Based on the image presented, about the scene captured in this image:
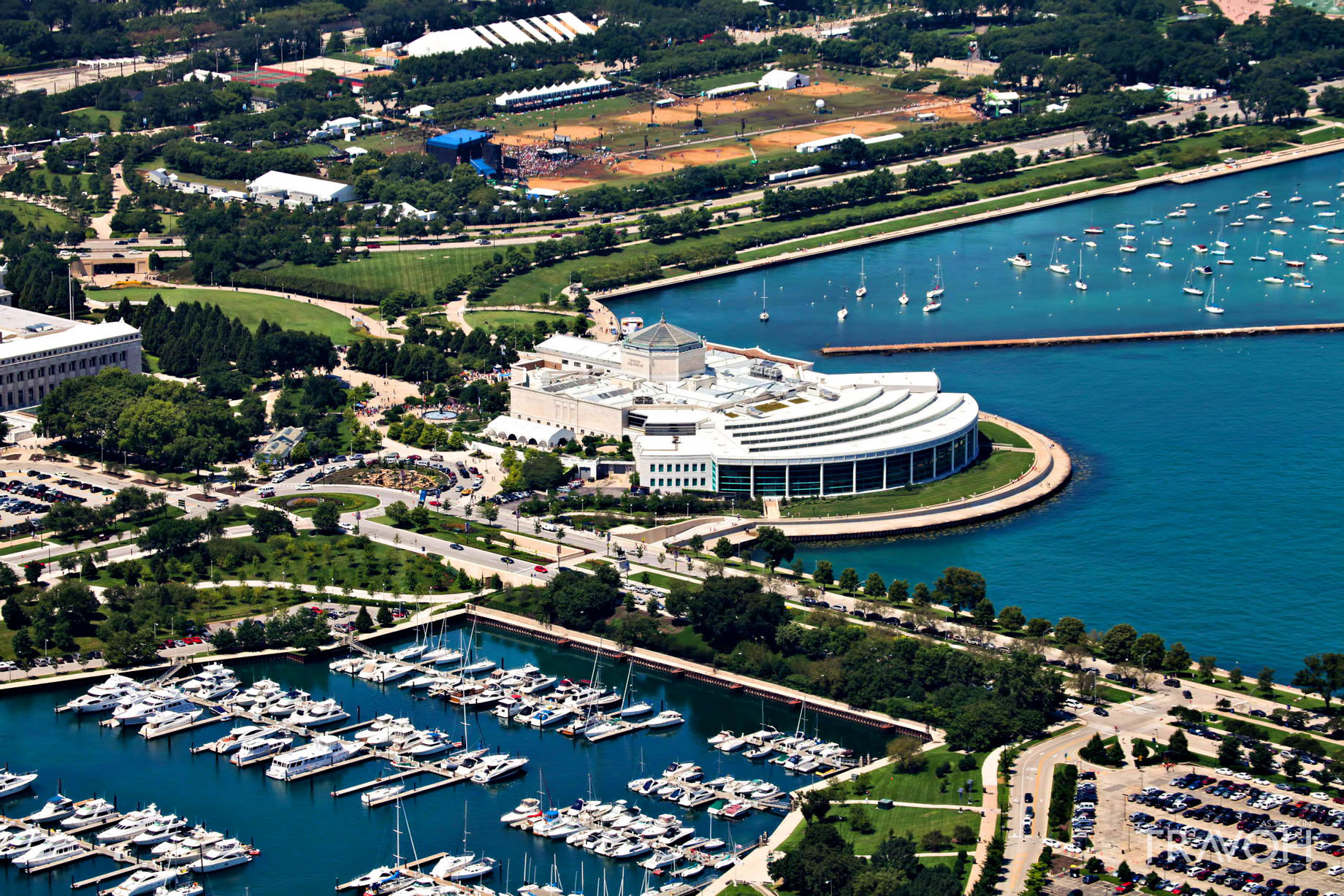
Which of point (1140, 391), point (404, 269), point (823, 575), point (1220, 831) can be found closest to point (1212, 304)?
point (1140, 391)

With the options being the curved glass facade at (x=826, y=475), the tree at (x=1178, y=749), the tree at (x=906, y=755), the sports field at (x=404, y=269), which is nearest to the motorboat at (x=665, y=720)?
the tree at (x=906, y=755)

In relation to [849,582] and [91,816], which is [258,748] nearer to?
[91,816]

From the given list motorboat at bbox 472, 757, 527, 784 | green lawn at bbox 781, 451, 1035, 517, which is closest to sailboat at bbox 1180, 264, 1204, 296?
green lawn at bbox 781, 451, 1035, 517

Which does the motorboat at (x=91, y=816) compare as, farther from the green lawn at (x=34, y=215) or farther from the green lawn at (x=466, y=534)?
the green lawn at (x=34, y=215)

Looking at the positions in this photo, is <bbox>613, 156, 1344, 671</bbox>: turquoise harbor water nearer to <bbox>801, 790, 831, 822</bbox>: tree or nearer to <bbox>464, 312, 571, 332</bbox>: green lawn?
<bbox>464, 312, 571, 332</bbox>: green lawn

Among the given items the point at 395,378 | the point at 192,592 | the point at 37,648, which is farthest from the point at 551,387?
the point at 37,648

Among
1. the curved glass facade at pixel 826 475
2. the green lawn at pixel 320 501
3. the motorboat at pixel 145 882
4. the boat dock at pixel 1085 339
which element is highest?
the boat dock at pixel 1085 339
